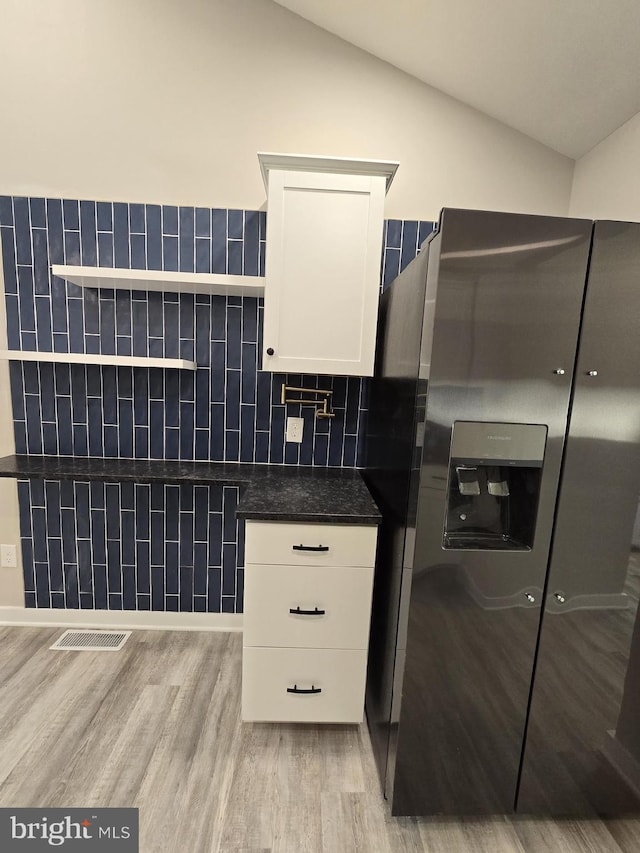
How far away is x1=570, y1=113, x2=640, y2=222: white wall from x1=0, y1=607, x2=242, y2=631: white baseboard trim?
2.66 m

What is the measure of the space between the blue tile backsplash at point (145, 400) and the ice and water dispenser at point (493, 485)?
38.1 inches

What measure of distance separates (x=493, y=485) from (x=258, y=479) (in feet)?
3.39

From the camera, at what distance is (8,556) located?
216cm

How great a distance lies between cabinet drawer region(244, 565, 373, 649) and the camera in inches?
58.1

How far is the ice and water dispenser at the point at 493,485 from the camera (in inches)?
43.8

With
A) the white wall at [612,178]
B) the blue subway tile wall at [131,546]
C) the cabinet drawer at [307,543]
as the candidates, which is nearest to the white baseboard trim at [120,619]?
the blue subway tile wall at [131,546]

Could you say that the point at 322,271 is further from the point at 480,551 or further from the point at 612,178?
the point at 612,178

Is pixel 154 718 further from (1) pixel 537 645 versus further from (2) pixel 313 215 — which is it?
(2) pixel 313 215

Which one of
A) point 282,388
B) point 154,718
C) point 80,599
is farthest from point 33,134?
point 154,718

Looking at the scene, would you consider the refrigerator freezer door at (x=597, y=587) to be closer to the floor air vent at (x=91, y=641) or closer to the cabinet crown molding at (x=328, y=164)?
the cabinet crown molding at (x=328, y=164)

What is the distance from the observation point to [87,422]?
6.81 ft

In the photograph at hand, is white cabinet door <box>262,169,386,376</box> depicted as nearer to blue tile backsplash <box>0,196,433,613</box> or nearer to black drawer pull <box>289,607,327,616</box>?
blue tile backsplash <box>0,196,433,613</box>

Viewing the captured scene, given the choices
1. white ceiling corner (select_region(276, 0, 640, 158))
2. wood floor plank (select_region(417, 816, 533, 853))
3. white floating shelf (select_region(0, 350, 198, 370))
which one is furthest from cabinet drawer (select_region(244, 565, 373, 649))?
white ceiling corner (select_region(276, 0, 640, 158))

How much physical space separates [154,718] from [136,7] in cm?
307
